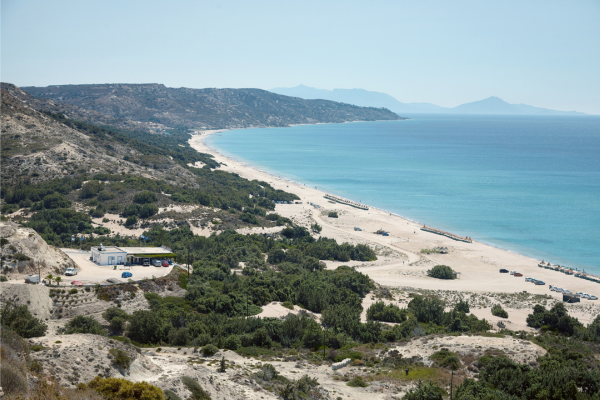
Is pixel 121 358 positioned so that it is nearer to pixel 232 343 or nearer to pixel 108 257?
pixel 232 343

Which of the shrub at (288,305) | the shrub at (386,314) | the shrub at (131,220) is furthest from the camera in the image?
the shrub at (131,220)

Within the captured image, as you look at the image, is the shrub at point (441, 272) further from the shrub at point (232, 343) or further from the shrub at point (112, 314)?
the shrub at point (112, 314)

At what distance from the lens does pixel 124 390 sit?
1522 cm

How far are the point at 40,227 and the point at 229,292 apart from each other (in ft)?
94.8

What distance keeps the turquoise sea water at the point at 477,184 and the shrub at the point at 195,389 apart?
2032 inches

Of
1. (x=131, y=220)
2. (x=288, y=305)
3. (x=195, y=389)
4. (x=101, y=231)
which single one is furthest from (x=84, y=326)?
(x=131, y=220)

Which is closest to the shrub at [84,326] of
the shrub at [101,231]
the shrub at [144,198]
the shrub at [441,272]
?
the shrub at [101,231]

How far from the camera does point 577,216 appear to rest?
7638cm

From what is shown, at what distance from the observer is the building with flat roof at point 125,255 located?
36.2 meters

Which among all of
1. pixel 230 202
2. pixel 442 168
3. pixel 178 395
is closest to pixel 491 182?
pixel 442 168

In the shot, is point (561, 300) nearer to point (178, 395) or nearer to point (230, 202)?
point (178, 395)

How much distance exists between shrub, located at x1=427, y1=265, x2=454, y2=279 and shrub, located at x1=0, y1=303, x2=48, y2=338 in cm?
3782

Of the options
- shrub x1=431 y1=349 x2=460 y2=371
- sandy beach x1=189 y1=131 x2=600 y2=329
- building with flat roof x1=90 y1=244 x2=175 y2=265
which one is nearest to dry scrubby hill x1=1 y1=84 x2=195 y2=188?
sandy beach x1=189 y1=131 x2=600 y2=329

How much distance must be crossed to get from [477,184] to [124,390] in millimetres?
102800
